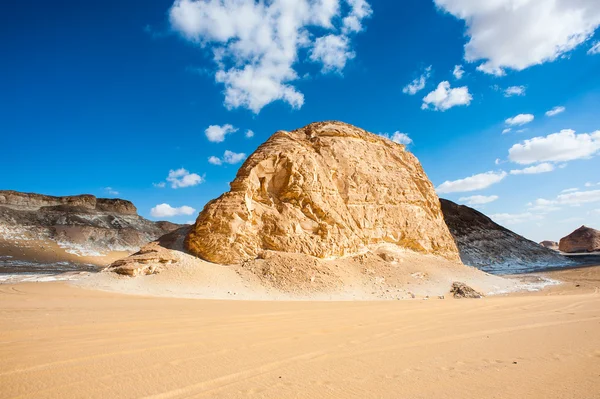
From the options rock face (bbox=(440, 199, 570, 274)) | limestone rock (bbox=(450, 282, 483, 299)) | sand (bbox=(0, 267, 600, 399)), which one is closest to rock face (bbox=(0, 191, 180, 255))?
limestone rock (bbox=(450, 282, 483, 299))

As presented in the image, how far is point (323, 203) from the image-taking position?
16891mm

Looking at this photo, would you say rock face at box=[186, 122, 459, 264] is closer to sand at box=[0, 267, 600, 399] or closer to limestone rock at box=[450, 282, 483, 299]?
limestone rock at box=[450, 282, 483, 299]

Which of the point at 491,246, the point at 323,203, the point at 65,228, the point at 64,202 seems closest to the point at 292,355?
the point at 323,203

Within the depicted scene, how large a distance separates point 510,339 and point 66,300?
1080cm

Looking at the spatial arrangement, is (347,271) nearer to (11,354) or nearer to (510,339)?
(510,339)

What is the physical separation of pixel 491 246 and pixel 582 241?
45608 mm

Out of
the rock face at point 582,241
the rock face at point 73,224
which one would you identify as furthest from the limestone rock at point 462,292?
the rock face at point 582,241

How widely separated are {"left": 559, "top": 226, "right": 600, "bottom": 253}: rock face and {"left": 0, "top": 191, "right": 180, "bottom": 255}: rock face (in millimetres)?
85909

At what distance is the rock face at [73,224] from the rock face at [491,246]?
45.6 m

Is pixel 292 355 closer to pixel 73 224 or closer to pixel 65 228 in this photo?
pixel 65 228

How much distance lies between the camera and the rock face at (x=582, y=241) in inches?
2726

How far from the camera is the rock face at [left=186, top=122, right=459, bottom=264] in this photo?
15133mm

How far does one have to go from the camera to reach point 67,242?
43375 millimetres

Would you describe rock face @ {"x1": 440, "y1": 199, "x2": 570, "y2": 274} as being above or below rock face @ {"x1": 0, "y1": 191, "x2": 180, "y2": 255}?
below
